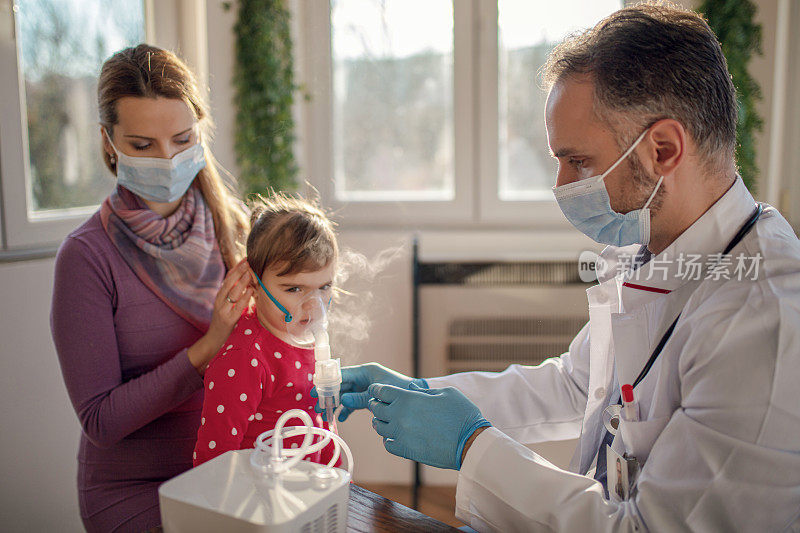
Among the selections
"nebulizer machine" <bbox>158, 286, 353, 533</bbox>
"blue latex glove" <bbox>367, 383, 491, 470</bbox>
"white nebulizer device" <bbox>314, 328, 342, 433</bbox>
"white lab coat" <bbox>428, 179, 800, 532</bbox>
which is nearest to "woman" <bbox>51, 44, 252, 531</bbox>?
"white nebulizer device" <bbox>314, 328, 342, 433</bbox>

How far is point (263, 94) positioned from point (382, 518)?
2.61 metres

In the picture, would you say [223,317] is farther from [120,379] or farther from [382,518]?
[382,518]

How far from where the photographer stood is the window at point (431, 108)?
353 cm

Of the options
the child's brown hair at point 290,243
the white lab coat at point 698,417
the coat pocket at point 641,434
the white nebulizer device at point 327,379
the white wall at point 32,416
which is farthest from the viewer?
the white wall at point 32,416

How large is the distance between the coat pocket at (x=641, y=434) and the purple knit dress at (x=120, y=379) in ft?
3.32

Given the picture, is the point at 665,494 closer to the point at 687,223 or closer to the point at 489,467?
the point at 489,467

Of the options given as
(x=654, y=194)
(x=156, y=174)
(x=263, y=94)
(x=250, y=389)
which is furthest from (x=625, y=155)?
(x=263, y=94)

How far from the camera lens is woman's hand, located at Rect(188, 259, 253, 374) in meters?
1.58

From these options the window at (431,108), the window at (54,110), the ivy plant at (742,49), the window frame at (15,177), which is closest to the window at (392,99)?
the window at (431,108)

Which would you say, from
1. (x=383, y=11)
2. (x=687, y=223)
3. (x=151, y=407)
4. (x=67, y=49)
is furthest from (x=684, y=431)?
(x=383, y=11)

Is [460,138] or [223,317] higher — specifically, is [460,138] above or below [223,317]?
above

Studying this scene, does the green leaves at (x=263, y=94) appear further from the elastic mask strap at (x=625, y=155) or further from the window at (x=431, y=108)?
the elastic mask strap at (x=625, y=155)

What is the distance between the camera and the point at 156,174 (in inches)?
66.7

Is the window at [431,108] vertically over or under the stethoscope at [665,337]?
over
